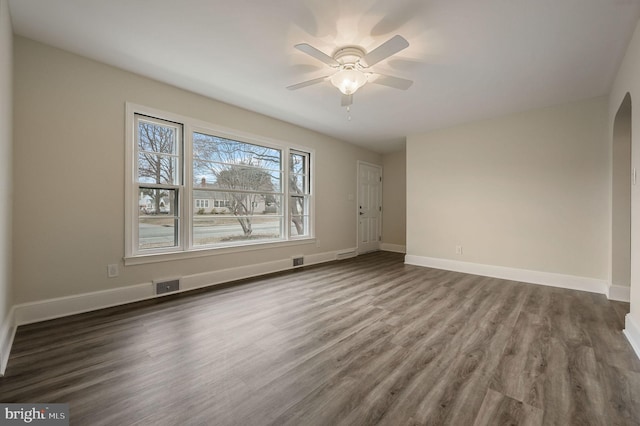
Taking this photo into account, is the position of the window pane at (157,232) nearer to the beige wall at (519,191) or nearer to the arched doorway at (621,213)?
the beige wall at (519,191)

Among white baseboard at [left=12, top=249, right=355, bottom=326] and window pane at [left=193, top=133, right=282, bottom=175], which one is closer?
white baseboard at [left=12, top=249, right=355, bottom=326]

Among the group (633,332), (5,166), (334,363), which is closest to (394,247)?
(633,332)

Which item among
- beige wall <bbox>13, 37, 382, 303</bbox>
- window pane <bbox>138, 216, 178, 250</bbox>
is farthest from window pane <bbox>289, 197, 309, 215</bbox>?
beige wall <bbox>13, 37, 382, 303</bbox>

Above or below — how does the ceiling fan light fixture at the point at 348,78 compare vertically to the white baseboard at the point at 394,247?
A: above

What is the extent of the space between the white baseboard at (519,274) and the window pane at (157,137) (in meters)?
4.34

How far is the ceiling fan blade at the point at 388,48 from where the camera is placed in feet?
6.15

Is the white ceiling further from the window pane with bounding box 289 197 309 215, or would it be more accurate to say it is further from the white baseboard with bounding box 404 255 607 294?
the white baseboard with bounding box 404 255 607 294

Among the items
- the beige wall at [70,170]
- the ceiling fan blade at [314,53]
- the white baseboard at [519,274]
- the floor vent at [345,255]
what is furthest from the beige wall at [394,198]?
the beige wall at [70,170]

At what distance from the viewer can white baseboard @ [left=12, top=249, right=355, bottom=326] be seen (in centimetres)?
236

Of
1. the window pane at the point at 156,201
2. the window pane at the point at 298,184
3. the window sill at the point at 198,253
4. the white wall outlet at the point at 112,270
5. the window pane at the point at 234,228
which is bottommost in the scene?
the white wall outlet at the point at 112,270

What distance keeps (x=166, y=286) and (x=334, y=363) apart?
2.36m

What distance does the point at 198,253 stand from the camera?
345cm

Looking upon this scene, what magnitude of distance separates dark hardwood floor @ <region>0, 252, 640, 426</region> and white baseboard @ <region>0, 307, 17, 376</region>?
61mm

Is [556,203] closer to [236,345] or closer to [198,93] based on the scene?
[236,345]
